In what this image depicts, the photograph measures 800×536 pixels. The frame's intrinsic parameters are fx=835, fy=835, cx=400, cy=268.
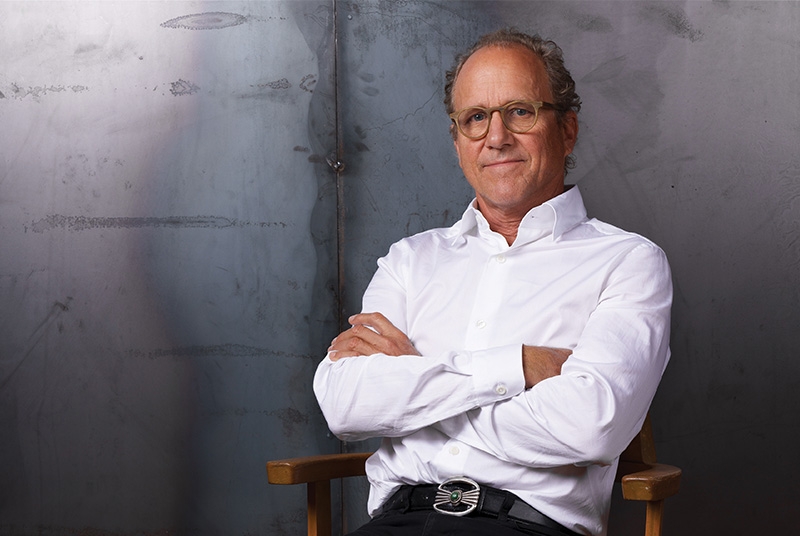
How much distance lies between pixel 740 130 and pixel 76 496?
270 centimetres

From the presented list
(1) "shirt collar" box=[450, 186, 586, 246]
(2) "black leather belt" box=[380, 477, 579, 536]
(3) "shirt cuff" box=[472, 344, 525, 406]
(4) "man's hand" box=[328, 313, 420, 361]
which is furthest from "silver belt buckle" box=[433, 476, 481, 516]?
(1) "shirt collar" box=[450, 186, 586, 246]

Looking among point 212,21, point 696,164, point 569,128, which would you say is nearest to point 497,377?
point 569,128

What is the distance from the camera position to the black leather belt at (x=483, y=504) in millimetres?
1755

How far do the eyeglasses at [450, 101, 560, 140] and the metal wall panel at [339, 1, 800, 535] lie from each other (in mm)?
975

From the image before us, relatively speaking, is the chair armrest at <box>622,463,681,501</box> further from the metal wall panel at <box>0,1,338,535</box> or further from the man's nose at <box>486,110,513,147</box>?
the metal wall panel at <box>0,1,338,535</box>

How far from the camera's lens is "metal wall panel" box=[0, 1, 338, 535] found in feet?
9.76

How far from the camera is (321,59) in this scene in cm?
302

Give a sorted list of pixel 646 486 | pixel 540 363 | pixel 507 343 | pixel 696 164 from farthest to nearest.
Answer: pixel 696 164, pixel 507 343, pixel 540 363, pixel 646 486

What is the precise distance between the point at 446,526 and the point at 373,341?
0.44 m

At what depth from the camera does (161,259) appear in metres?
3.00

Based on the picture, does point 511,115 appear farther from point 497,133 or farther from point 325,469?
point 325,469

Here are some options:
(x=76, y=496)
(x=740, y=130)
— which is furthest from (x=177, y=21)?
(x=740, y=130)

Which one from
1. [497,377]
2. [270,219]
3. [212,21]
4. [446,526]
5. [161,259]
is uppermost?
[212,21]

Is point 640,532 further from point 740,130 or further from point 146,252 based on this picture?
point 146,252
